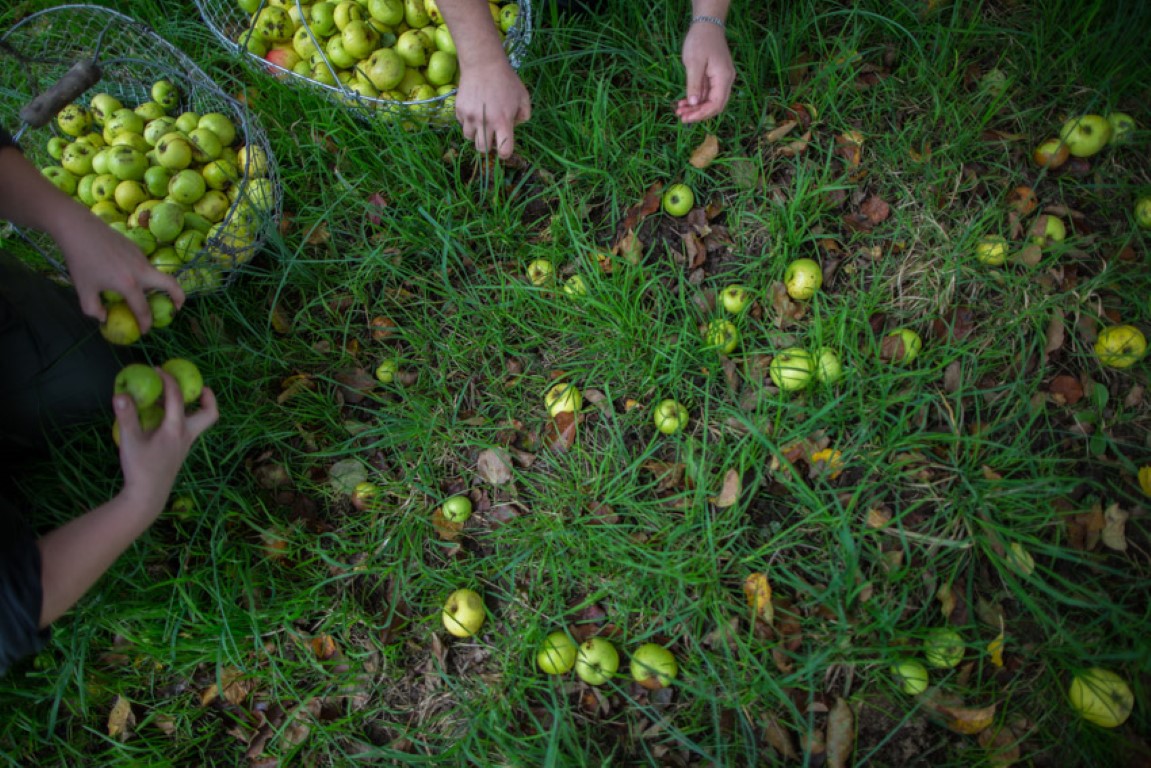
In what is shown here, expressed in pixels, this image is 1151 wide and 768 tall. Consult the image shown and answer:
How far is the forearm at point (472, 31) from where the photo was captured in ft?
6.95

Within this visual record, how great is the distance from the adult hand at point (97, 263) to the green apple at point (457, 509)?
113 cm

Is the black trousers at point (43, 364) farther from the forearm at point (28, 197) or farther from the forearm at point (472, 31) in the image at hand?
the forearm at point (472, 31)

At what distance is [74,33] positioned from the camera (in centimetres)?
311

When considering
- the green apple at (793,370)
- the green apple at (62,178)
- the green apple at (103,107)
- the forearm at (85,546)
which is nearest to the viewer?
the forearm at (85,546)

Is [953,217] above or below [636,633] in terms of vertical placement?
above

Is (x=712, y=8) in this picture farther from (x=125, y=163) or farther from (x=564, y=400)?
(x=125, y=163)

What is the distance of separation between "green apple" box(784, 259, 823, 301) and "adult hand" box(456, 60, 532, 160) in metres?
1.11

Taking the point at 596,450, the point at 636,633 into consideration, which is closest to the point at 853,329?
the point at 596,450

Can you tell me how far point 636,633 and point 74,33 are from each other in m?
3.60

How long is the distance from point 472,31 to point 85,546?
72.8 inches

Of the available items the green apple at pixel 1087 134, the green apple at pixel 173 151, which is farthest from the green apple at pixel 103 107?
the green apple at pixel 1087 134

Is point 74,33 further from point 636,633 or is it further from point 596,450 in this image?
point 636,633

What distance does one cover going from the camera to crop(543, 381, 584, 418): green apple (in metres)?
2.45

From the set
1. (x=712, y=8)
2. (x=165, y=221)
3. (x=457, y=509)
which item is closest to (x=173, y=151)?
(x=165, y=221)
